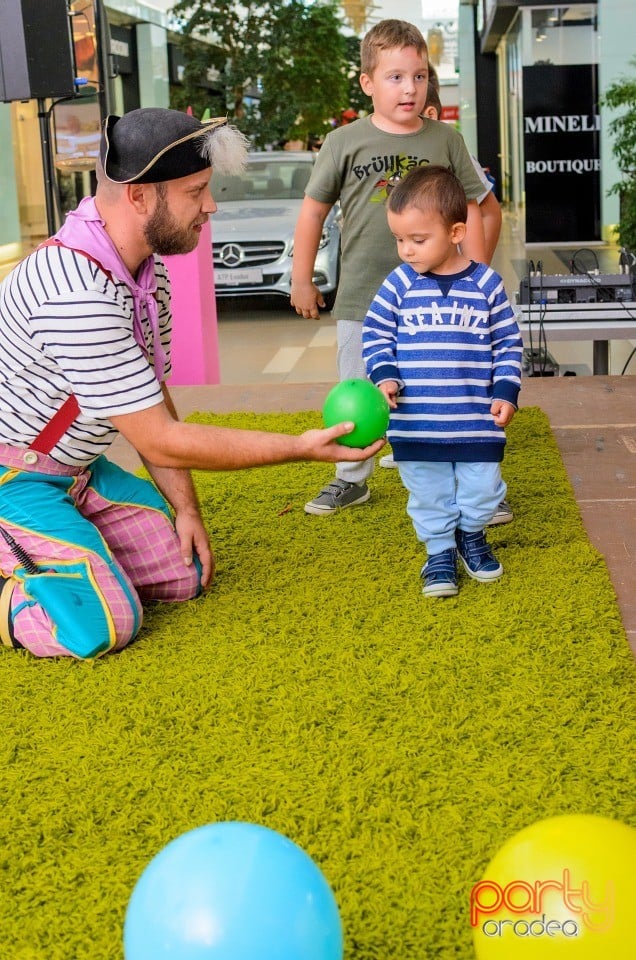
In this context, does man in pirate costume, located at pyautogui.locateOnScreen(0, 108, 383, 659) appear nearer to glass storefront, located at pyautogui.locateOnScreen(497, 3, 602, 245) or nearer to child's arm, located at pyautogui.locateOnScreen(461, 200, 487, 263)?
child's arm, located at pyautogui.locateOnScreen(461, 200, 487, 263)

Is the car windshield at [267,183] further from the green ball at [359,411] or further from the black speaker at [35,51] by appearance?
the green ball at [359,411]

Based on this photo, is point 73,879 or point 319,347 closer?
point 73,879

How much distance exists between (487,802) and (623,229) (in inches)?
434

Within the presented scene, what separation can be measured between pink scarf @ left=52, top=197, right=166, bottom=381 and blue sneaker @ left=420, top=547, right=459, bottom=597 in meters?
1.01

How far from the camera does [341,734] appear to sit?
8.00 feet

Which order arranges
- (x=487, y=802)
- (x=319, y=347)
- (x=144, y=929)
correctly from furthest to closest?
(x=319, y=347), (x=487, y=802), (x=144, y=929)

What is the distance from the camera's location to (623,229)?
1224 centimetres

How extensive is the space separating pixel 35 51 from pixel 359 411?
4259 mm

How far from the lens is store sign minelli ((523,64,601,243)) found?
16.6 m

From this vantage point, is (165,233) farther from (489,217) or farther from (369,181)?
(489,217)

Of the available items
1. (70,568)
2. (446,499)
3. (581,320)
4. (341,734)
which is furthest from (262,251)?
(341,734)

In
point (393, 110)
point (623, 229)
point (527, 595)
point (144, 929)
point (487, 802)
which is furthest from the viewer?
point (623, 229)

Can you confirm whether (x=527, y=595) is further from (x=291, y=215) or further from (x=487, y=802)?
(x=291, y=215)

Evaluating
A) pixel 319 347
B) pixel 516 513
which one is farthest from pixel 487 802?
pixel 319 347
